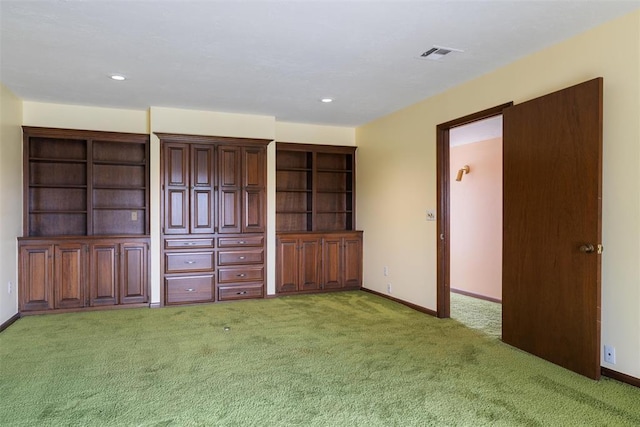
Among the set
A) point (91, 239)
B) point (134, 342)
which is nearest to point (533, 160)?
point (134, 342)

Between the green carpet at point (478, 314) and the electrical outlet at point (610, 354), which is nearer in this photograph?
the electrical outlet at point (610, 354)

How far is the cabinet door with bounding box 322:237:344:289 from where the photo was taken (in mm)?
6039

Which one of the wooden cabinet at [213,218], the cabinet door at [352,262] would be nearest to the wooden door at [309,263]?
the cabinet door at [352,262]

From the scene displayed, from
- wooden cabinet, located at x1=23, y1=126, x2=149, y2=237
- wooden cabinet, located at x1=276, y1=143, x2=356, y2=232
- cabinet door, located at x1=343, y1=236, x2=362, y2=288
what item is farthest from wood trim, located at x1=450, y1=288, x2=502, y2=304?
wooden cabinet, located at x1=23, y1=126, x2=149, y2=237

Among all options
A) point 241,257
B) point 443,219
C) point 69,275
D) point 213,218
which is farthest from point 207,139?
point 443,219

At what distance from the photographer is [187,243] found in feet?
17.2

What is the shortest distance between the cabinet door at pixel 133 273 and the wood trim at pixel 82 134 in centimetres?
135

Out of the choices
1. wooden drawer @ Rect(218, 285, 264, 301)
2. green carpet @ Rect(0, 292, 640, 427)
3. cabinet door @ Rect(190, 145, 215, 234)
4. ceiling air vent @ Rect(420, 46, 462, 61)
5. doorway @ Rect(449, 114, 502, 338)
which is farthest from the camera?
doorway @ Rect(449, 114, 502, 338)

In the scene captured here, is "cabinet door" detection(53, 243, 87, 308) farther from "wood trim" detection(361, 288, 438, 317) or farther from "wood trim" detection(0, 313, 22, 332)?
"wood trim" detection(361, 288, 438, 317)

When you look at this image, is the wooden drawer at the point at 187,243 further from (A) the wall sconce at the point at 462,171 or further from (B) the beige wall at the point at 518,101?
(A) the wall sconce at the point at 462,171

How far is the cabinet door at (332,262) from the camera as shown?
6.04 meters

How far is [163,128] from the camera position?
17.1 ft

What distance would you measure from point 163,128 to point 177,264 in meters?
1.73

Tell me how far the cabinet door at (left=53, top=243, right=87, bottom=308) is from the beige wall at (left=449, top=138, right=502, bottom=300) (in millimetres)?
5020
